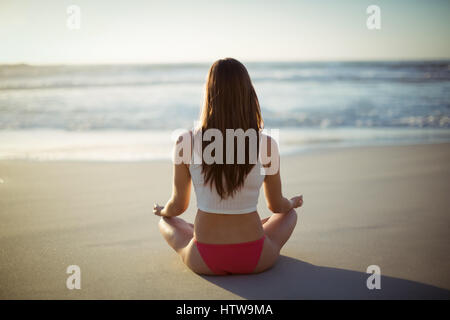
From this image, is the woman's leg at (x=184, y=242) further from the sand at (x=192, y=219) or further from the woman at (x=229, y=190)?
the sand at (x=192, y=219)

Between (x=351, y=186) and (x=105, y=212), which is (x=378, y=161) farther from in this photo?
(x=105, y=212)

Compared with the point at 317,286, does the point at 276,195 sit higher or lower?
higher

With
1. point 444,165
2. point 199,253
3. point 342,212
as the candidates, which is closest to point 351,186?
point 342,212

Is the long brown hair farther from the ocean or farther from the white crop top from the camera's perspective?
the ocean

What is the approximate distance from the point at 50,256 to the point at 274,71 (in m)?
24.2

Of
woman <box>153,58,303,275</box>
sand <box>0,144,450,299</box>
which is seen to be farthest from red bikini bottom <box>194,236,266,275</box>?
sand <box>0,144,450,299</box>

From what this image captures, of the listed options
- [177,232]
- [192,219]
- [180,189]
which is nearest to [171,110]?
[192,219]

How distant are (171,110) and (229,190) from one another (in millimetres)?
10295

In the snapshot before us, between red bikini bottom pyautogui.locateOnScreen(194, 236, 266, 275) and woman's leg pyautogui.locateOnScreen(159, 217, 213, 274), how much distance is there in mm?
54

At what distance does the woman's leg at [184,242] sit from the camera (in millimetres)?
2506

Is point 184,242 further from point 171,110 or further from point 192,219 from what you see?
point 171,110

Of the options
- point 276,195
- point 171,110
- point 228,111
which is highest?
point 171,110

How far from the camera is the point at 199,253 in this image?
8.11 feet

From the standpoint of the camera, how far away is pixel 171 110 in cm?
1226
